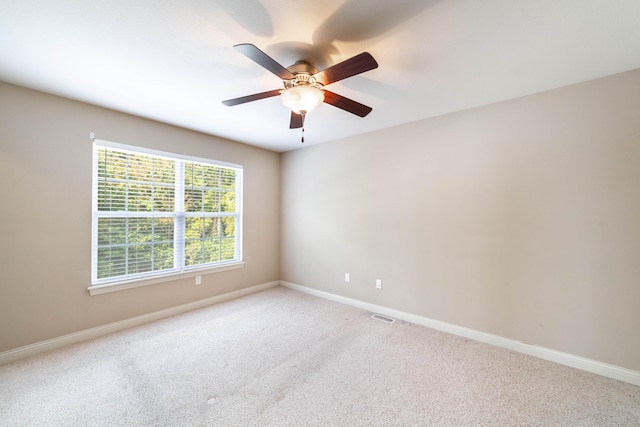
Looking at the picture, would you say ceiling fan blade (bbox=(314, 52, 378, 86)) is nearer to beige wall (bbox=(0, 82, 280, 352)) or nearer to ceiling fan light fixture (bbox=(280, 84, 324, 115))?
ceiling fan light fixture (bbox=(280, 84, 324, 115))

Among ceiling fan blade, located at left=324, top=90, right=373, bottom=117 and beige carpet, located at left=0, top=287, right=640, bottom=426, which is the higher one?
ceiling fan blade, located at left=324, top=90, right=373, bottom=117

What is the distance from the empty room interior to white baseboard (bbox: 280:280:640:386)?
0.6 inches

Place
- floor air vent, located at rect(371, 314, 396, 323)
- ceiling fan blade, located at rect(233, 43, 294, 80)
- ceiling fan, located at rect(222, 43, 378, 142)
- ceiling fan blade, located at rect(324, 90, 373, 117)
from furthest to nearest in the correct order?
floor air vent, located at rect(371, 314, 396, 323)
ceiling fan blade, located at rect(324, 90, 373, 117)
ceiling fan, located at rect(222, 43, 378, 142)
ceiling fan blade, located at rect(233, 43, 294, 80)

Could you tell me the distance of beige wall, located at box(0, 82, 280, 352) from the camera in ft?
7.32

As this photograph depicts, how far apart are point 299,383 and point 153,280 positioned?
2.24 metres

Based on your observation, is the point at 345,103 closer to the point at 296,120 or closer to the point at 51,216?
the point at 296,120

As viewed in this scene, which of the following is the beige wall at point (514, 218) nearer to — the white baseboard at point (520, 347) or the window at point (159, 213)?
the white baseboard at point (520, 347)

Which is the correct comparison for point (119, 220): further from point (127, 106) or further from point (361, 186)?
point (361, 186)

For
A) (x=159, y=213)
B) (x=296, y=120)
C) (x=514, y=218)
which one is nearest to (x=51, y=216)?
(x=159, y=213)

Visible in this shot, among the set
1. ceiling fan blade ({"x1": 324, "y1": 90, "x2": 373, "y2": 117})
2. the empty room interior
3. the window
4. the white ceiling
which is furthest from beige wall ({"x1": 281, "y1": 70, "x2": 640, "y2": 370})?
the window

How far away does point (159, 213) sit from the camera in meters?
3.16

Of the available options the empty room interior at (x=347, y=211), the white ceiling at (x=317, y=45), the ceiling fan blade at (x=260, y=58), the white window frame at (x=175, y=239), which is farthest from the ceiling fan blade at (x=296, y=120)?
the white window frame at (x=175, y=239)

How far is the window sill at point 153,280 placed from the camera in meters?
2.67

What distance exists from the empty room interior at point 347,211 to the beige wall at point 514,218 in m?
0.02
